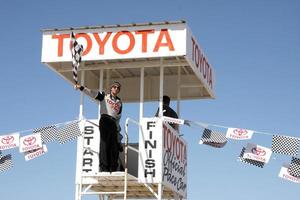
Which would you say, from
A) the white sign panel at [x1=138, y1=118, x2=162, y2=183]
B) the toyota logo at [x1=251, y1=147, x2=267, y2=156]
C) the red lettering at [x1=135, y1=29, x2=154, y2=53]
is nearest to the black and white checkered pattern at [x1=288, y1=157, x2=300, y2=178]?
Answer: the toyota logo at [x1=251, y1=147, x2=267, y2=156]

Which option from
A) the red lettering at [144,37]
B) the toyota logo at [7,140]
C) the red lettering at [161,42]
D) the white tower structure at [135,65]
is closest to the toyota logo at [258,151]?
the white tower structure at [135,65]

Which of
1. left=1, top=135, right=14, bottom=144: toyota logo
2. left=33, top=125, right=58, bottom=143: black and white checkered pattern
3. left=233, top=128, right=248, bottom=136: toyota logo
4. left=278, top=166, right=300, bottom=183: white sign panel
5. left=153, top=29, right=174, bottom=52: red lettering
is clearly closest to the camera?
left=153, top=29, right=174, bottom=52: red lettering

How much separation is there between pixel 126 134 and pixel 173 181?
279 centimetres

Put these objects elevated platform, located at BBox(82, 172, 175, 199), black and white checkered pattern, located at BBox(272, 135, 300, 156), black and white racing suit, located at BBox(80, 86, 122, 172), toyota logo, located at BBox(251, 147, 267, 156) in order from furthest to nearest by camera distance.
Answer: toyota logo, located at BBox(251, 147, 267, 156), black and white checkered pattern, located at BBox(272, 135, 300, 156), elevated platform, located at BBox(82, 172, 175, 199), black and white racing suit, located at BBox(80, 86, 122, 172)

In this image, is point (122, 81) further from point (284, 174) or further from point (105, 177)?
point (284, 174)

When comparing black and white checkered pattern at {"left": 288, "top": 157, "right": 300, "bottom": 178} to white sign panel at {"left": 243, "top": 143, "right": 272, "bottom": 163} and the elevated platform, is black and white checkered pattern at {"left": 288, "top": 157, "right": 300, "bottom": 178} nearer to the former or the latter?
white sign panel at {"left": 243, "top": 143, "right": 272, "bottom": 163}

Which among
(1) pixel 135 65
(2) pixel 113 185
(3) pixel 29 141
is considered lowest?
(2) pixel 113 185

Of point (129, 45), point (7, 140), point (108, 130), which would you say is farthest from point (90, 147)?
point (129, 45)

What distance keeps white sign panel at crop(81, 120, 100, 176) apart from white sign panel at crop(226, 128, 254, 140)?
3.17 meters

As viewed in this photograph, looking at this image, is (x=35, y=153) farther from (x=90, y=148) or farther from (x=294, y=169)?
(x=294, y=169)

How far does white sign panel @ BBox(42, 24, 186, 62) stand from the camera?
15672 mm

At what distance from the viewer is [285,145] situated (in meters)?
16.0

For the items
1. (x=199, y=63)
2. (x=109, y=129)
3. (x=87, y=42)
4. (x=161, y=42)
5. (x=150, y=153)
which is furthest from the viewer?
(x=199, y=63)

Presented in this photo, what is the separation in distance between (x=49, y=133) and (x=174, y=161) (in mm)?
3186
